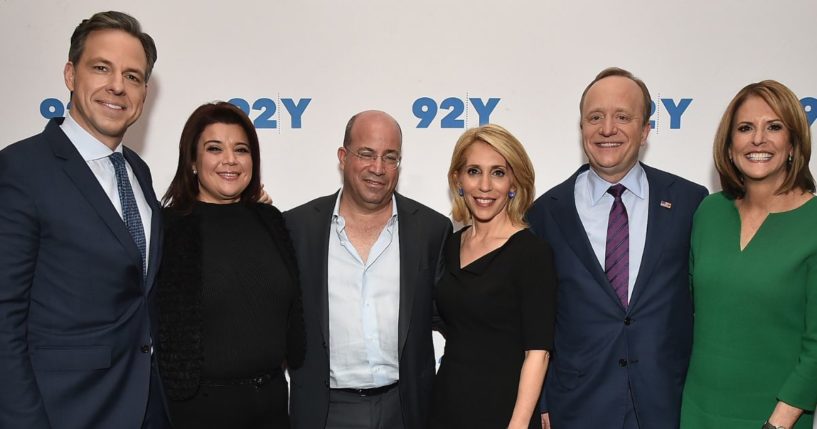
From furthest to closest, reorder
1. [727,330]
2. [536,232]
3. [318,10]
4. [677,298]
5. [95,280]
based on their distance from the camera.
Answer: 1. [318,10]
2. [536,232]
3. [677,298]
4. [727,330]
5. [95,280]

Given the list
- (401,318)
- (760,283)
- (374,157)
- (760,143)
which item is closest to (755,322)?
(760,283)

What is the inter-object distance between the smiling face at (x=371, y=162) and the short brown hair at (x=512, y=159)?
314 millimetres

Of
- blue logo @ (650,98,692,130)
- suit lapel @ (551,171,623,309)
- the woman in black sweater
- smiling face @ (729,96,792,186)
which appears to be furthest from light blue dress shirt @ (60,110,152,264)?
blue logo @ (650,98,692,130)

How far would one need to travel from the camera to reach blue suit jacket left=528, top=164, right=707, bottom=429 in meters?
2.23

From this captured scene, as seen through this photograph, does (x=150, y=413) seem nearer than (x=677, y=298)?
Yes

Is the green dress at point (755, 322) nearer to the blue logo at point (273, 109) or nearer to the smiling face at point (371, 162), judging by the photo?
the smiling face at point (371, 162)

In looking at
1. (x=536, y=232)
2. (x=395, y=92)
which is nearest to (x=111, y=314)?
(x=536, y=232)

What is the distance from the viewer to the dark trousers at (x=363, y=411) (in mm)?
2467

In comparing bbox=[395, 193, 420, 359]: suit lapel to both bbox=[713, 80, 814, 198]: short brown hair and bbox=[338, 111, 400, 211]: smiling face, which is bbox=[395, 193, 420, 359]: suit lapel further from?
bbox=[713, 80, 814, 198]: short brown hair

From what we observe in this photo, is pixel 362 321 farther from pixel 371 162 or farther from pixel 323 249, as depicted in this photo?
pixel 371 162

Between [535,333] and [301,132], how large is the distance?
1.88 m

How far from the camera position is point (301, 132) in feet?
11.0

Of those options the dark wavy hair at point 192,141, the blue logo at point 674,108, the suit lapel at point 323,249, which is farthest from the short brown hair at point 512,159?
the blue logo at point 674,108

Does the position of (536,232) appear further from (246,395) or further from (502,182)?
(246,395)
